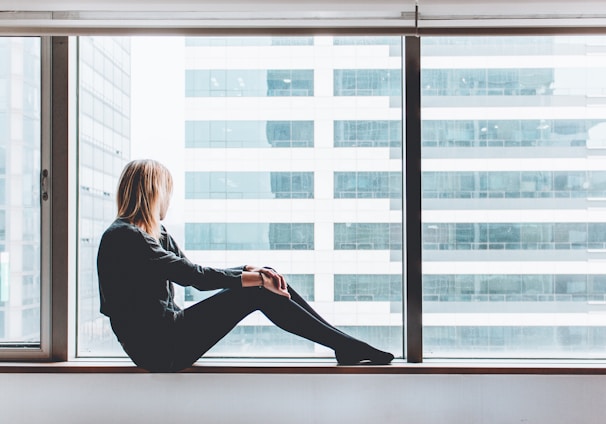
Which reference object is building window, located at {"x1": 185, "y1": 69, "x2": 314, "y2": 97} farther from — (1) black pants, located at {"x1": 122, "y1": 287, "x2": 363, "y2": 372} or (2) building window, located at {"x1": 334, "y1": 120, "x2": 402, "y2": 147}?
(1) black pants, located at {"x1": 122, "y1": 287, "x2": 363, "y2": 372}

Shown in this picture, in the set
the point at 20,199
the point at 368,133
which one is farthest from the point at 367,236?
the point at 20,199

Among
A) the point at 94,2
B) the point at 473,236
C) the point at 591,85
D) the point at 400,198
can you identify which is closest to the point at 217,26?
the point at 94,2

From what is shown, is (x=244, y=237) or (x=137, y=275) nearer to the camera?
(x=137, y=275)

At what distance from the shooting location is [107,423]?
7.12ft

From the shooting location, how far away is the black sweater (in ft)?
6.73

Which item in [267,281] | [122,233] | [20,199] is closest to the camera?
[122,233]

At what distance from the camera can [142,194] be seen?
2141mm

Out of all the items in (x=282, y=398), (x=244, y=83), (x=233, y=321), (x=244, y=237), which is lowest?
(x=282, y=398)

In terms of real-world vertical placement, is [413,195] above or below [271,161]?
below

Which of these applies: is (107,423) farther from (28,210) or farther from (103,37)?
(103,37)

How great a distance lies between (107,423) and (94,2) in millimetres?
1613

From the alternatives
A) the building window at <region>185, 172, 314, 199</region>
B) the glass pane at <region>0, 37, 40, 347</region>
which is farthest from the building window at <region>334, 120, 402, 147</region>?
the glass pane at <region>0, 37, 40, 347</region>

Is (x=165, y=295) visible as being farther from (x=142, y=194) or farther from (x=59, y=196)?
(x=59, y=196)

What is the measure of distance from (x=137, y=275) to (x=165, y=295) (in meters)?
0.14
